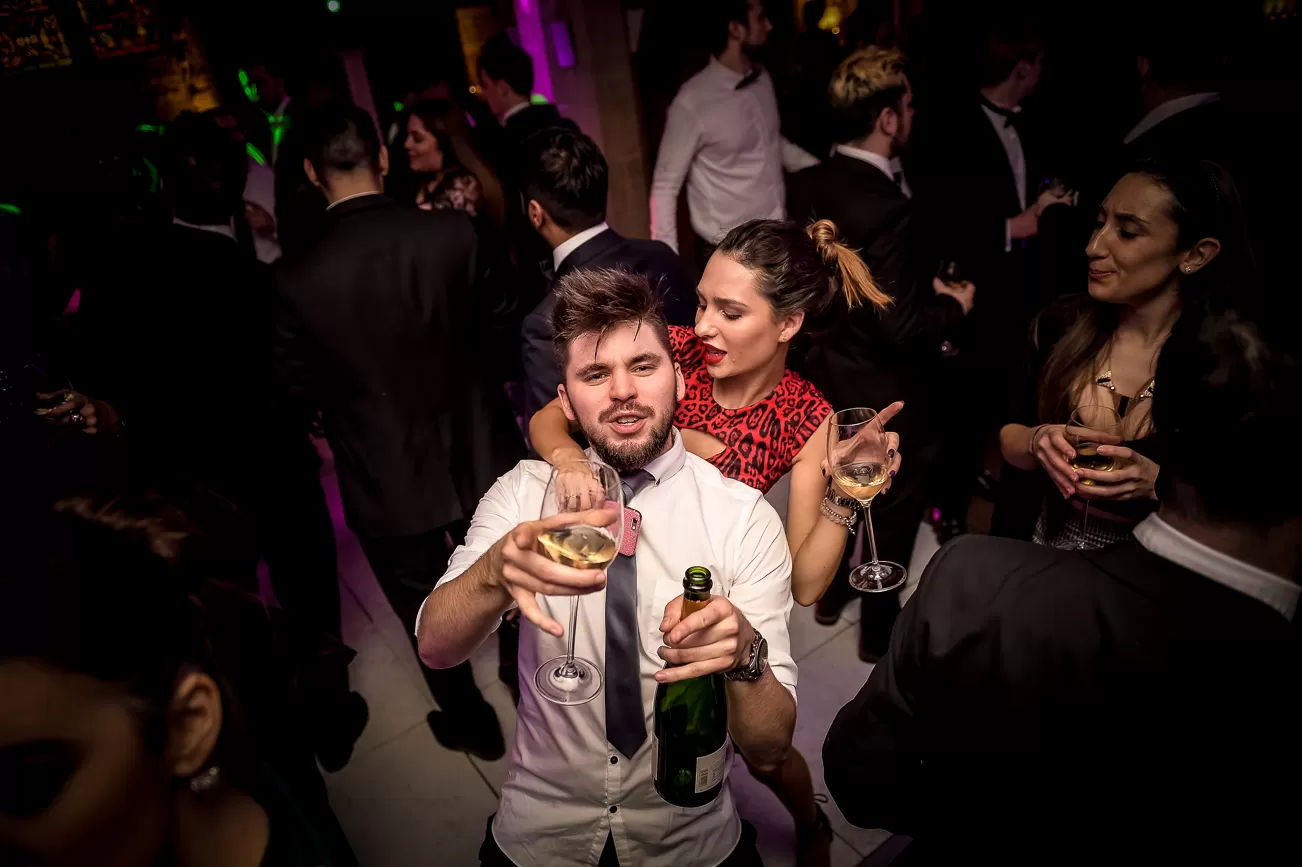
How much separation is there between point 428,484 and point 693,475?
1238 mm

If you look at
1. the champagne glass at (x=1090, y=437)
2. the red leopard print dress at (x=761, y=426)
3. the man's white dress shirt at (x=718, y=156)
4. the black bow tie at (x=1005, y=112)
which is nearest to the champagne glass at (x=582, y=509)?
the red leopard print dress at (x=761, y=426)

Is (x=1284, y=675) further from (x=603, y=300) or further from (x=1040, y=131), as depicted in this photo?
(x=1040, y=131)

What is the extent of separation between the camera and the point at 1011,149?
3.46 meters

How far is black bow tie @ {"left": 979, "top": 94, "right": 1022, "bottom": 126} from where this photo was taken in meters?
3.33

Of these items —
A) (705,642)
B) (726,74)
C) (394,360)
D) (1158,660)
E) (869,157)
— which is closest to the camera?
(1158,660)

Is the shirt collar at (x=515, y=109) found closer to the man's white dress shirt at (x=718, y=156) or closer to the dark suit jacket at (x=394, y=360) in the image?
the man's white dress shirt at (x=718, y=156)

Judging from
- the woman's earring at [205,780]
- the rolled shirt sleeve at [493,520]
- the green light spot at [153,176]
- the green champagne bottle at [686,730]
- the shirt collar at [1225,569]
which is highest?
the green light spot at [153,176]

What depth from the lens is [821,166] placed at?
2617 mm

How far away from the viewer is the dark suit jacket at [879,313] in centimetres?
242

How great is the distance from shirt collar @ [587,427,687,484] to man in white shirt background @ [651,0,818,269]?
224 cm

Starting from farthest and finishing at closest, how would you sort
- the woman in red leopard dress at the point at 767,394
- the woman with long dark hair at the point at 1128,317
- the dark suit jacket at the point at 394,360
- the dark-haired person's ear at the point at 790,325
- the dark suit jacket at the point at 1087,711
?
the dark suit jacket at the point at 394,360 → the dark-haired person's ear at the point at 790,325 → the woman in red leopard dress at the point at 767,394 → the woman with long dark hair at the point at 1128,317 → the dark suit jacket at the point at 1087,711

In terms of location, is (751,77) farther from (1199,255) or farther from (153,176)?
(153,176)

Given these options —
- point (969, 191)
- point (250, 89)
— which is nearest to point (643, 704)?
point (969, 191)

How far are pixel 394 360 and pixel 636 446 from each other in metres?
1.14
